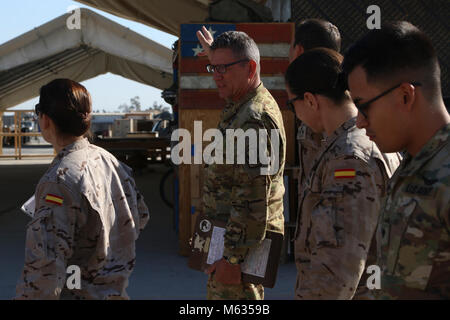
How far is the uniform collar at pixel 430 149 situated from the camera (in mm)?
1506

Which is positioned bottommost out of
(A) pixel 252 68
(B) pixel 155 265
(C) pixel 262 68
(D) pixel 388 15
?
(B) pixel 155 265

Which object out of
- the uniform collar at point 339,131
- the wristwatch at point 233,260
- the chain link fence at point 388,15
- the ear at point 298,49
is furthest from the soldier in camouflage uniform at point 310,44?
the chain link fence at point 388,15

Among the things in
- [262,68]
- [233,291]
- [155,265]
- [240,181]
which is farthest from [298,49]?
[155,265]

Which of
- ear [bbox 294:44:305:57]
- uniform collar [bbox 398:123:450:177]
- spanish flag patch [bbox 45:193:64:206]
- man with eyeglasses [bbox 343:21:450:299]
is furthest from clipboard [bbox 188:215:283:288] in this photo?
uniform collar [bbox 398:123:450:177]

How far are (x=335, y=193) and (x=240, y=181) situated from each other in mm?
708

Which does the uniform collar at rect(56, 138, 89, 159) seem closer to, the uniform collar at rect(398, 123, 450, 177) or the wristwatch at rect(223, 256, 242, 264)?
the wristwatch at rect(223, 256, 242, 264)

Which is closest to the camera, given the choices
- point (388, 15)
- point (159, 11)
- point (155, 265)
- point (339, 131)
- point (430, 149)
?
point (430, 149)

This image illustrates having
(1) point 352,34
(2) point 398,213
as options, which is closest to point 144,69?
(1) point 352,34

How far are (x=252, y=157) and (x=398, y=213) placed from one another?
118cm

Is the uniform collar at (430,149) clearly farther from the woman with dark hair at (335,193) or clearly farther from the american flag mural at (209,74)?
the american flag mural at (209,74)

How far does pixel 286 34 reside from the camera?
20.9 ft

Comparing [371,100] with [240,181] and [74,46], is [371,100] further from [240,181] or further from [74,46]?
[74,46]

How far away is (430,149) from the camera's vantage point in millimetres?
1520

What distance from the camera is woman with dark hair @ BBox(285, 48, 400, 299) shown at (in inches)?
81.4
